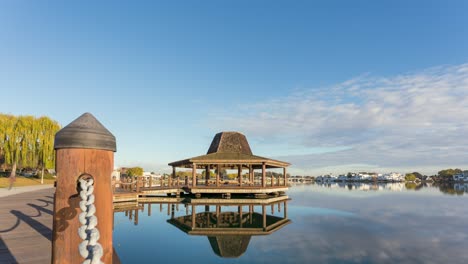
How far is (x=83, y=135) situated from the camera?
7.88 ft

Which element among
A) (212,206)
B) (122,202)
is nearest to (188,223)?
(212,206)

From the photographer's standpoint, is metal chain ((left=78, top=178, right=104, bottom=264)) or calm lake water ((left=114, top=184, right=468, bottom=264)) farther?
calm lake water ((left=114, top=184, right=468, bottom=264))

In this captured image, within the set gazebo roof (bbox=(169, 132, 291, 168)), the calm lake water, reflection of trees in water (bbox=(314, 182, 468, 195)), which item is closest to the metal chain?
the calm lake water

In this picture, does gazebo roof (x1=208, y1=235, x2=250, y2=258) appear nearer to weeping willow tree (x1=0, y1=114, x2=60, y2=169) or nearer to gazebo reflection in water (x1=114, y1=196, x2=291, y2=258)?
gazebo reflection in water (x1=114, y1=196, x2=291, y2=258)

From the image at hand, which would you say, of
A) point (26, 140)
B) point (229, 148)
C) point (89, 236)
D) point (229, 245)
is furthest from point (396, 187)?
point (89, 236)

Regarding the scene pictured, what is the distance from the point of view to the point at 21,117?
117 ft

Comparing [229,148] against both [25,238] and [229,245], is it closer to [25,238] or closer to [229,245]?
[229,245]

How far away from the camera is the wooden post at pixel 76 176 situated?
2379 millimetres

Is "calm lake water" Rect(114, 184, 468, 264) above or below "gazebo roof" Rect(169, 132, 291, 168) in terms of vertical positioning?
below

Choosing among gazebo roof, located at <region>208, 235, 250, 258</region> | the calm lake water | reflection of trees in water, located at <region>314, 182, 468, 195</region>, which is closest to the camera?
the calm lake water

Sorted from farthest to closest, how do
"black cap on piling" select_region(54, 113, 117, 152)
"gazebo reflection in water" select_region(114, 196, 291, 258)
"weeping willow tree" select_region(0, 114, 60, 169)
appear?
"weeping willow tree" select_region(0, 114, 60, 169), "gazebo reflection in water" select_region(114, 196, 291, 258), "black cap on piling" select_region(54, 113, 117, 152)

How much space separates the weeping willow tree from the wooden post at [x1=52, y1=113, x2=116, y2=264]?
38101mm

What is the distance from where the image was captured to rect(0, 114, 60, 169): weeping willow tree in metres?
33.3

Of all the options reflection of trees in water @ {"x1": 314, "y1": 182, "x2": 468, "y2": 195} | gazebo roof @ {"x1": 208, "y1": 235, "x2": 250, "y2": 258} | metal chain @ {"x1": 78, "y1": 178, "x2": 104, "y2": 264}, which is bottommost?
reflection of trees in water @ {"x1": 314, "y1": 182, "x2": 468, "y2": 195}
